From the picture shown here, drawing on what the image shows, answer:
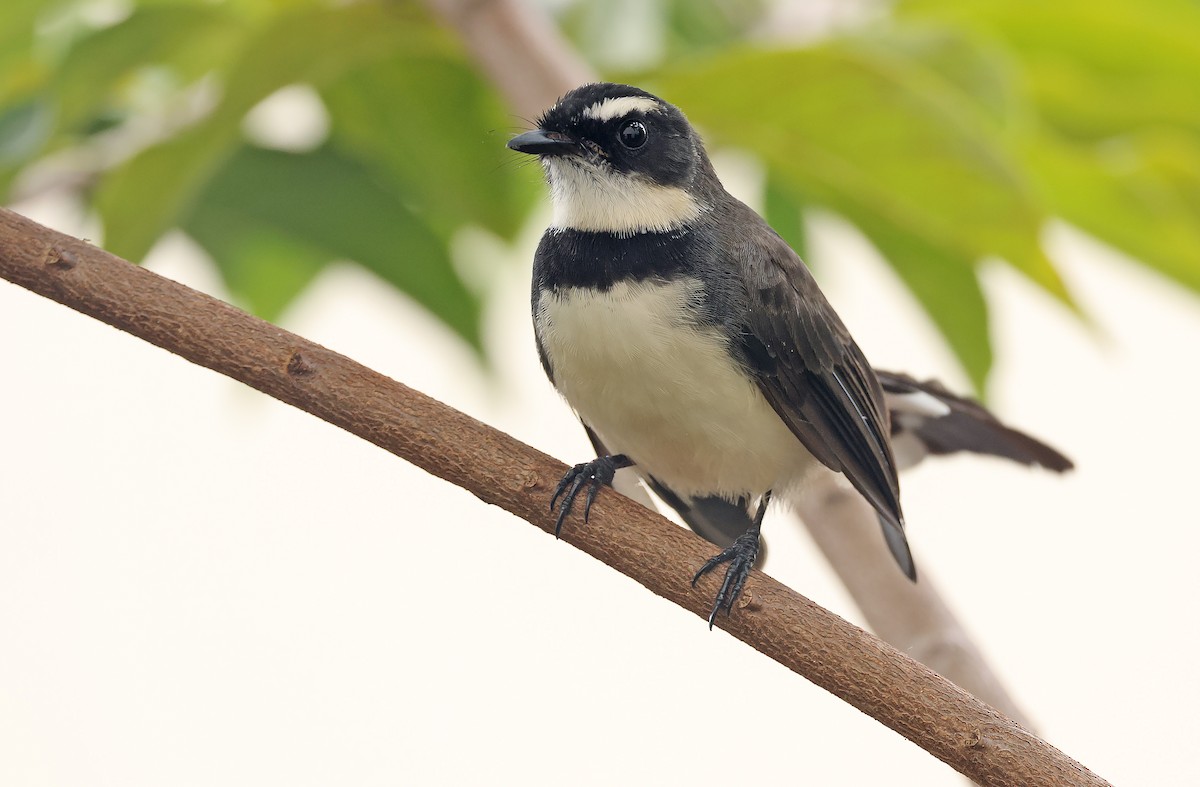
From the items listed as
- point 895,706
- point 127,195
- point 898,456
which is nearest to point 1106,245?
point 898,456

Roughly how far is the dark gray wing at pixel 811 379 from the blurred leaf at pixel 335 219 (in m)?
0.73

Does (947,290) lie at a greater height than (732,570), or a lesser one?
greater

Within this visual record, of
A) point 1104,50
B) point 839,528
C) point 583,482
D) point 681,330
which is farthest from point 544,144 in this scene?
point 1104,50

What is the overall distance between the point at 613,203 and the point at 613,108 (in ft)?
0.39

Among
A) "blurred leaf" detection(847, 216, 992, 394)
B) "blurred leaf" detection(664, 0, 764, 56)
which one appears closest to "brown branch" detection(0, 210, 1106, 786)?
"blurred leaf" detection(847, 216, 992, 394)

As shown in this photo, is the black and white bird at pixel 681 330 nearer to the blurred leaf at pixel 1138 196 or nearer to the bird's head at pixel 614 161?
the bird's head at pixel 614 161

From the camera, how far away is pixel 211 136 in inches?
83.9

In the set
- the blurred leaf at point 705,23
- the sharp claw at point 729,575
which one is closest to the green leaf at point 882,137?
the sharp claw at point 729,575

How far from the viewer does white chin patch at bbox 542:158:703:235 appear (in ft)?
6.11

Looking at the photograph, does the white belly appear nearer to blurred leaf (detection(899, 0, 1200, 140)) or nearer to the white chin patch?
the white chin patch

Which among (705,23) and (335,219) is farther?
(705,23)

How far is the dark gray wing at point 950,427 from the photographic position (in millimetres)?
2035

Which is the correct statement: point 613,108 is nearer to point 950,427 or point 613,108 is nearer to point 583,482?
point 583,482

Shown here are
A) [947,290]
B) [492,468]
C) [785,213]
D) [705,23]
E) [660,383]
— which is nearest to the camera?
[492,468]
